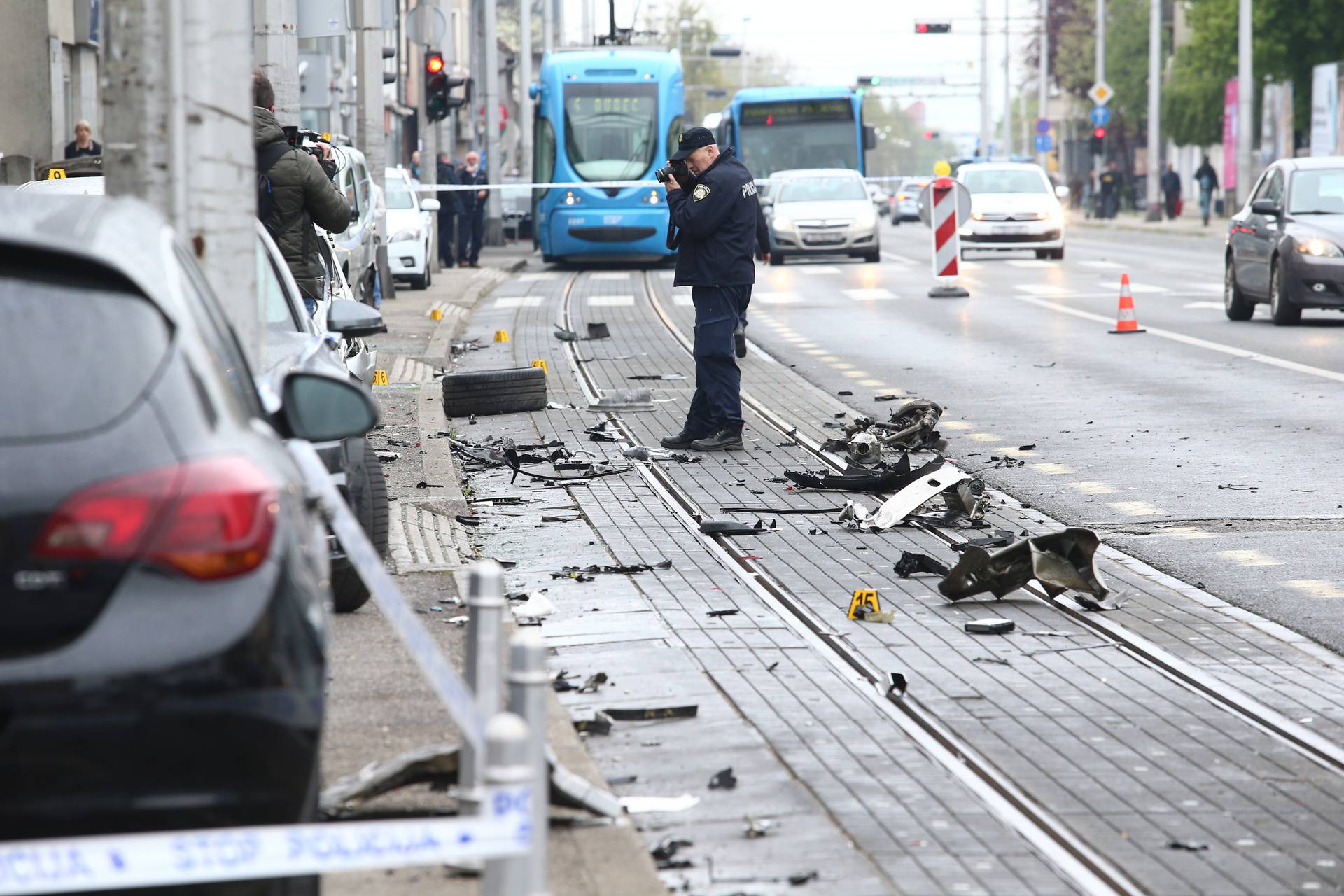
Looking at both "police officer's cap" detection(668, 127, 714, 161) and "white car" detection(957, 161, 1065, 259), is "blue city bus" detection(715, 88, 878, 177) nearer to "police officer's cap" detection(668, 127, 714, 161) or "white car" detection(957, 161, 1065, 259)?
"white car" detection(957, 161, 1065, 259)

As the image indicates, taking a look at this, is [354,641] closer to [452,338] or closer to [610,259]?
[452,338]

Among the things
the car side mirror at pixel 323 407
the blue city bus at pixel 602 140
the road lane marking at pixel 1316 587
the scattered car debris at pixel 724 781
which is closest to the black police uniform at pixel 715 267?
the road lane marking at pixel 1316 587

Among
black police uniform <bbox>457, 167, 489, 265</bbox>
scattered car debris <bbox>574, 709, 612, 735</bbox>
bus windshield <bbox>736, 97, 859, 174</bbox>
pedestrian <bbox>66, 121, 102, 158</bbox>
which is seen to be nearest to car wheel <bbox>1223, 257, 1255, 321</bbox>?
pedestrian <bbox>66, 121, 102, 158</bbox>

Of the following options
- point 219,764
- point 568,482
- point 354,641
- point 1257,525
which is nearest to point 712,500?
point 568,482

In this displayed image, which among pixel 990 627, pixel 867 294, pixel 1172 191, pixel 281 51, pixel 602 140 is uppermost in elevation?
pixel 281 51

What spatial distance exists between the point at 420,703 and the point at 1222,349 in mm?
14261

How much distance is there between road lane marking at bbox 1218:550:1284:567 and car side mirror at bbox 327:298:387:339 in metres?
3.72

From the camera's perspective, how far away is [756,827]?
5012 mm

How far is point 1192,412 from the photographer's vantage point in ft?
46.6

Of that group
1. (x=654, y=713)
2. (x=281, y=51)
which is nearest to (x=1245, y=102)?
(x=281, y=51)

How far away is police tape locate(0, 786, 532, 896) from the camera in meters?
2.98

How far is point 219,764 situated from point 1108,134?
335 feet

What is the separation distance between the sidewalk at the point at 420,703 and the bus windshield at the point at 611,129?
23199 millimetres

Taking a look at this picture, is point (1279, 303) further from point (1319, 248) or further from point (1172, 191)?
point (1172, 191)
